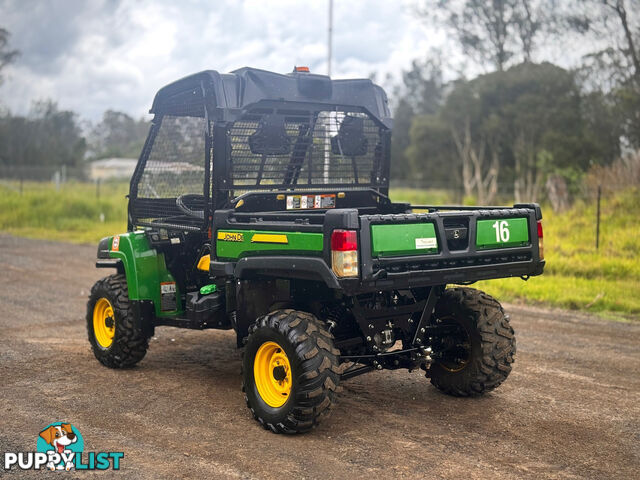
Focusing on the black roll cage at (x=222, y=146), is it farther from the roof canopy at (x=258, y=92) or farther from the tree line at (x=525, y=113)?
the tree line at (x=525, y=113)

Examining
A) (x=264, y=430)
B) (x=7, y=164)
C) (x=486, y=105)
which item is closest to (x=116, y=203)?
(x=486, y=105)

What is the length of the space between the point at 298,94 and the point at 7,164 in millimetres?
48316

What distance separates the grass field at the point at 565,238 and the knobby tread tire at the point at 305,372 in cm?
611

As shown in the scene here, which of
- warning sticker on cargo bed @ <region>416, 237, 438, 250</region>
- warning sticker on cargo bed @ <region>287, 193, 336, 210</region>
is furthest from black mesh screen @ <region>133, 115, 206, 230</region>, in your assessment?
warning sticker on cargo bed @ <region>416, 237, 438, 250</region>

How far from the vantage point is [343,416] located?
546 centimetres

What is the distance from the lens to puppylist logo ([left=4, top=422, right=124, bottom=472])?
4.49 metres

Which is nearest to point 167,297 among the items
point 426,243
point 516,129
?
point 426,243

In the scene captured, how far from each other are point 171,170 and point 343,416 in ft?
8.65

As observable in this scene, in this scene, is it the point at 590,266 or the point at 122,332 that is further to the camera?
the point at 590,266

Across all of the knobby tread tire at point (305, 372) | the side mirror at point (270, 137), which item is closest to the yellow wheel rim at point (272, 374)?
the knobby tread tire at point (305, 372)

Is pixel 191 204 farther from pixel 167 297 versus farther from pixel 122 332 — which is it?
pixel 122 332

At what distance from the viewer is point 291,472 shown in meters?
4.41

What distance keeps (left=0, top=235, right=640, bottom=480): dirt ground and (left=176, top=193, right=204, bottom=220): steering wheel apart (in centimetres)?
141

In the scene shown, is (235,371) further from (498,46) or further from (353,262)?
(498,46)
